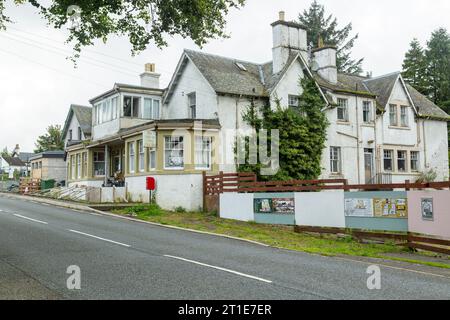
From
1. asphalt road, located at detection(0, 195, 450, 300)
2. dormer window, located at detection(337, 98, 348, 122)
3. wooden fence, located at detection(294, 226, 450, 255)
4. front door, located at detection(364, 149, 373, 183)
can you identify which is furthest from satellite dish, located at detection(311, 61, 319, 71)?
asphalt road, located at detection(0, 195, 450, 300)

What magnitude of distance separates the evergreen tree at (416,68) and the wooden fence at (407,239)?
45014mm

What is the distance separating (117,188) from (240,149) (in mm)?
8511

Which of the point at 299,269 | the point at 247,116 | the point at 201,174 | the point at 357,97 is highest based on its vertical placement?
the point at 357,97

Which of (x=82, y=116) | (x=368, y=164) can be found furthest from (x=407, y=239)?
(x=82, y=116)

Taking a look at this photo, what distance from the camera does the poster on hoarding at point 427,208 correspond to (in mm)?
13366

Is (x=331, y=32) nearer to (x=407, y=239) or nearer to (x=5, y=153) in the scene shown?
(x=407, y=239)

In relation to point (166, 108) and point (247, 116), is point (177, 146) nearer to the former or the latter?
point (247, 116)

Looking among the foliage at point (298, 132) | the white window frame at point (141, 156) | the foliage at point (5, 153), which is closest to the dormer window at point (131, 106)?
the white window frame at point (141, 156)

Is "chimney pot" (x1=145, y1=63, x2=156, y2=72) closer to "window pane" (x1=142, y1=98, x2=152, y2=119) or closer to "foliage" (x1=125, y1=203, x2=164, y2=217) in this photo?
"window pane" (x1=142, y1=98, x2=152, y2=119)

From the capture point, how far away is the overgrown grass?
46.3ft

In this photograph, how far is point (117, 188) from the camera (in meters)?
28.9

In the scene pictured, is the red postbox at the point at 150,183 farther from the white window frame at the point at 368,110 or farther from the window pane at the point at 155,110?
the white window frame at the point at 368,110

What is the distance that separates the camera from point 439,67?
5562 cm
